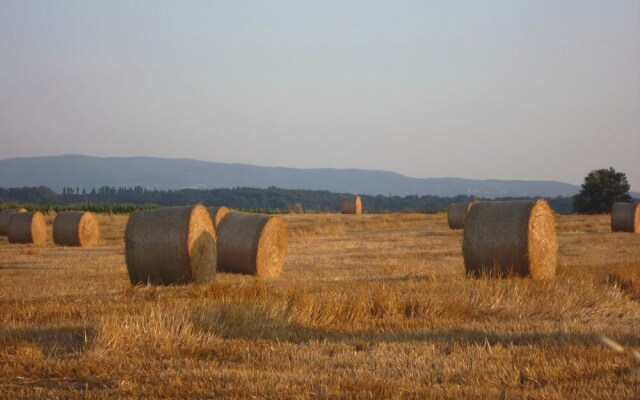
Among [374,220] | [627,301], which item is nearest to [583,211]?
[374,220]

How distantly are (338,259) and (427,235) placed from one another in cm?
1321

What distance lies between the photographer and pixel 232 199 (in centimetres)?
10044

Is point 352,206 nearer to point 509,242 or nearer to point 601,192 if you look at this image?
point 601,192

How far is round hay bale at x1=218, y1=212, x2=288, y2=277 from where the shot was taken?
63.5 feet

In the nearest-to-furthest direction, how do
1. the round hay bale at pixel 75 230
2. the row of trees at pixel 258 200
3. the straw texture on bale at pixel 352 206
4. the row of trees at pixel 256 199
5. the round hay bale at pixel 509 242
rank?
1. the round hay bale at pixel 509 242
2. the round hay bale at pixel 75 230
3. the straw texture on bale at pixel 352 206
4. the row of trees at pixel 258 200
5. the row of trees at pixel 256 199

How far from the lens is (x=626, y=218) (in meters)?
35.6

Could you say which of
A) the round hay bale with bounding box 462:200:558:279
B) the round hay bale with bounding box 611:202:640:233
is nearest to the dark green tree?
the round hay bale with bounding box 611:202:640:233

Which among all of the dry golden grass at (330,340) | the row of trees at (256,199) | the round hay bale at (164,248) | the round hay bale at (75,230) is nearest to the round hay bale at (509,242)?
the dry golden grass at (330,340)

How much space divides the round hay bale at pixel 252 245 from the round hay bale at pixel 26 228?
14.7 m

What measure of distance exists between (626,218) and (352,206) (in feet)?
79.5

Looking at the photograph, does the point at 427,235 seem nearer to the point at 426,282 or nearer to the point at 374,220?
the point at 374,220

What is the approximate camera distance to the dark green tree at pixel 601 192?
59.2 meters

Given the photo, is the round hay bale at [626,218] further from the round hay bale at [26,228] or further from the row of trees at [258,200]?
the row of trees at [258,200]

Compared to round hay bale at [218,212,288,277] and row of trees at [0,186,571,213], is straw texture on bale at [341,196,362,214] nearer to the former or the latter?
round hay bale at [218,212,288,277]
